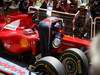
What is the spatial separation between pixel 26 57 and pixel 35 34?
1.55 ft

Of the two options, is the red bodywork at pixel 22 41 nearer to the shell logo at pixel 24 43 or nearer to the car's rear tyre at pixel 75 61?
the shell logo at pixel 24 43

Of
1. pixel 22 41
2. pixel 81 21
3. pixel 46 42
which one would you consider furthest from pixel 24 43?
pixel 81 21

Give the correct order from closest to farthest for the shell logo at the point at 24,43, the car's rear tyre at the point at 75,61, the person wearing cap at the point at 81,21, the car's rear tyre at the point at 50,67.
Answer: the car's rear tyre at the point at 50,67 → the car's rear tyre at the point at 75,61 → the shell logo at the point at 24,43 → the person wearing cap at the point at 81,21

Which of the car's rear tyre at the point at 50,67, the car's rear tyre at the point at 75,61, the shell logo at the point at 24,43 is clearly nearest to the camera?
the car's rear tyre at the point at 50,67

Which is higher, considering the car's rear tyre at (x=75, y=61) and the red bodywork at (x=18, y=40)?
the red bodywork at (x=18, y=40)

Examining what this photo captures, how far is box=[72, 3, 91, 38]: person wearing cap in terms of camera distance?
677cm

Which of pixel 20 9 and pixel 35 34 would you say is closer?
pixel 35 34

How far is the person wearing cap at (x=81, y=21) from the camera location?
22.2 feet

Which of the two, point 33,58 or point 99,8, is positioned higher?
point 99,8

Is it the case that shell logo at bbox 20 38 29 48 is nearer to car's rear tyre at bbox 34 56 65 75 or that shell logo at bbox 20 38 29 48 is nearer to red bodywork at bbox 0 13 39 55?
red bodywork at bbox 0 13 39 55

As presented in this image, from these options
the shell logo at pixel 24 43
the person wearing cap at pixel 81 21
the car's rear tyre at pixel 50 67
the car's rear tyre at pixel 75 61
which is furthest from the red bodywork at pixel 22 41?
the person wearing cap at pixel 81 21

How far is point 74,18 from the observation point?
7.02m

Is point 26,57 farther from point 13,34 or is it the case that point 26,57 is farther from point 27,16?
point 27,16

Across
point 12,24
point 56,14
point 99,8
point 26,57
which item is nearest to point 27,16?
point 12,24
